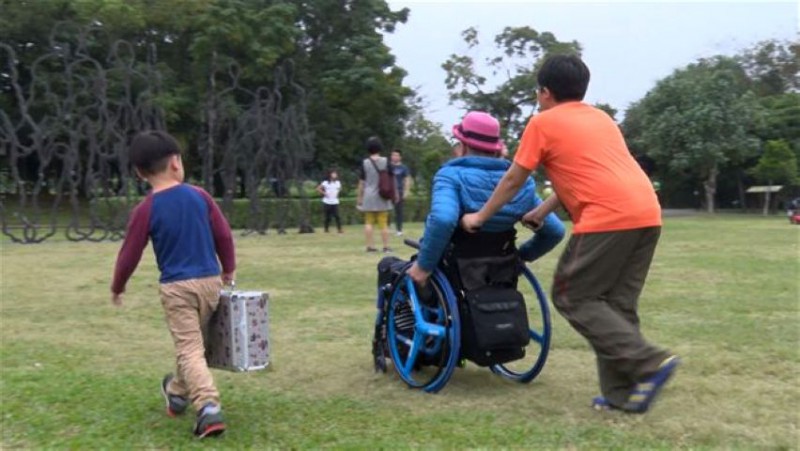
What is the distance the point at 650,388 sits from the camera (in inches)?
161

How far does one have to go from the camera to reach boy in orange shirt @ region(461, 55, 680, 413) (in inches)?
161

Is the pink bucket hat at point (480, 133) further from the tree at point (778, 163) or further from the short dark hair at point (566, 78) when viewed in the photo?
the tree at point (778, 163)

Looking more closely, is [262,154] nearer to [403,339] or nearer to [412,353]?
[403,339]

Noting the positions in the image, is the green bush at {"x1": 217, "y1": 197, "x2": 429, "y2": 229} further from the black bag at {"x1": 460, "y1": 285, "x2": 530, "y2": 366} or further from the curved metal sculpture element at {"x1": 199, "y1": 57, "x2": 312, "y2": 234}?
the black bag at {"x1": 460, "y1": 285, "x2": 530, "y2": 366}

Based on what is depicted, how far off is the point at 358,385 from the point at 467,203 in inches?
49.6

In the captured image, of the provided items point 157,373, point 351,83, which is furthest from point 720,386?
point 351,83

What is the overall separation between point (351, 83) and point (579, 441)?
28203 millimetres

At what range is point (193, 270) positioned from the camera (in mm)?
4055

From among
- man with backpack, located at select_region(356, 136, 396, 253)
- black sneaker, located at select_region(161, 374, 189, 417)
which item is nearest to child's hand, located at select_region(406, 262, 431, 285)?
black sneaker, located at select_region(161, 374, 189, 417)

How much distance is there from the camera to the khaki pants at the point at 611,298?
4094 mm

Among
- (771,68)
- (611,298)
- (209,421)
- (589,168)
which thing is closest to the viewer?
(209,421)

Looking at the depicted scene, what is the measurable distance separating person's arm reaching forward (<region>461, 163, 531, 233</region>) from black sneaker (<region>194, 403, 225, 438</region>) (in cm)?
156

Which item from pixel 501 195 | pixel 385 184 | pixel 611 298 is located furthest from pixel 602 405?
pixel 385 184

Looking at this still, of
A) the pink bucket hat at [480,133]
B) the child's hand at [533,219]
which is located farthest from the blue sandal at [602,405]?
the pink bucket hat at [480,133]
